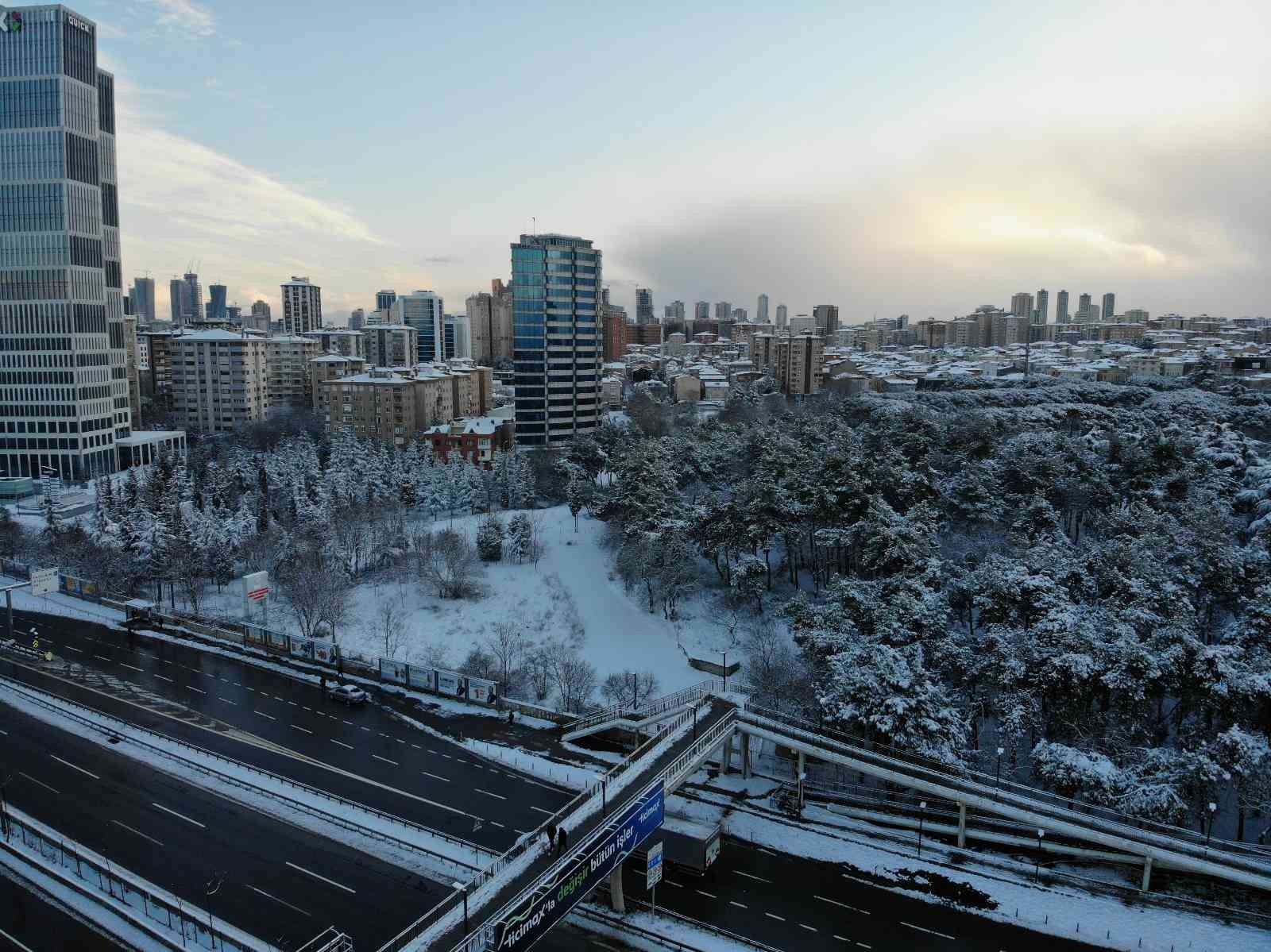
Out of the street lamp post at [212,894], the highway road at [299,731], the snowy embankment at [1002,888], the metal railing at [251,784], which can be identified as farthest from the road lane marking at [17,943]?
the snowy embankment at [1002,888]

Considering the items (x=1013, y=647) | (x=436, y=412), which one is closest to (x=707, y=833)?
(x=1013, y=647)

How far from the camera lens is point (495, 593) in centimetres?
5606

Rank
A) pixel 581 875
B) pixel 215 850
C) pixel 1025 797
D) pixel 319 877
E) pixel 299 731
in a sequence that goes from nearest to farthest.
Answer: pixel 581 875, pixel 319 877, pixel 215 850, pixel 1025 797, pixel 299 731

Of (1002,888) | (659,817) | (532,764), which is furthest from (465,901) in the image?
(1002,888)

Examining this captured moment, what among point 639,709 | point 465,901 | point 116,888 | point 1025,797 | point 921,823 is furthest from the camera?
point 639,709

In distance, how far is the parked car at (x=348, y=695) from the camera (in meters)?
40.0

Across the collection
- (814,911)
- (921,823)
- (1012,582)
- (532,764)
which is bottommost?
(814,911)

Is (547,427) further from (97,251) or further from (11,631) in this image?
(11,631)

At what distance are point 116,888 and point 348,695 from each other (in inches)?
556

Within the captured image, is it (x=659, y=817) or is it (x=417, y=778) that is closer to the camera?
(x=659, y=817)

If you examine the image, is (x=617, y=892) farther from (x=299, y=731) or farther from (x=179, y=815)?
(x=299, y=731)

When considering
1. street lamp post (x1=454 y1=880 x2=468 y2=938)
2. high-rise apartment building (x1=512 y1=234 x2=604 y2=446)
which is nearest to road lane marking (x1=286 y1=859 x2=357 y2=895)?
street lamp post (x1=454 y1=880 x2=468 y2=938)

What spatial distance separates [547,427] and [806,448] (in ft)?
137

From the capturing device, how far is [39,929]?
2514cm
